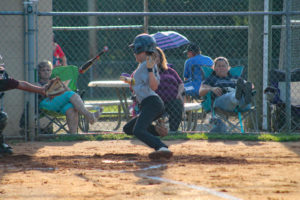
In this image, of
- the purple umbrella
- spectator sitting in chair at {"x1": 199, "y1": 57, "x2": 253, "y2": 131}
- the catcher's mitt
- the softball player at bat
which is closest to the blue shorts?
the catcher's mitt

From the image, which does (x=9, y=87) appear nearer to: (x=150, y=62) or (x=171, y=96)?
(x=150, y=62)

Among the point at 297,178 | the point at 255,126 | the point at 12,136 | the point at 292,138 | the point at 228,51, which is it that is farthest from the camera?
the point at 228,51

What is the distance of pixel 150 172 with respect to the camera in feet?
18.6

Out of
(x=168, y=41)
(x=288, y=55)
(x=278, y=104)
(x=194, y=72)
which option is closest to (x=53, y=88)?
(x=288, y=55)

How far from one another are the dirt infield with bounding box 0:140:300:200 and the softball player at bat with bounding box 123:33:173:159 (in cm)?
22

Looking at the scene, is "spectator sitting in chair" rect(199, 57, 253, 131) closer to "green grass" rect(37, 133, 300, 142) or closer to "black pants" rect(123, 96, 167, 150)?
"green grass" rect(37, 133, 300, 142)

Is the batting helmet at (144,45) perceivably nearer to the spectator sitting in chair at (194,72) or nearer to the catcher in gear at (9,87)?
the catcher in gear at (9,87)

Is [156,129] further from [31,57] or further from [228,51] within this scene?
[228,51]

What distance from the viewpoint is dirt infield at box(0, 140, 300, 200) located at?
4668 mm

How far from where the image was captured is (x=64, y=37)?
25.0m

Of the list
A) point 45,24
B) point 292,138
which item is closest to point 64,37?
point 45,24

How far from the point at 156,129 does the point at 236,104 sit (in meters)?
2.28

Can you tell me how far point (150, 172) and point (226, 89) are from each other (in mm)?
3931

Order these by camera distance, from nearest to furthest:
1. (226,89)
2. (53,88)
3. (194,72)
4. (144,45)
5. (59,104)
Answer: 1. (144,45)
2. (53,88)
3. (59,104)
4. (226,89)
5. (194,72)
